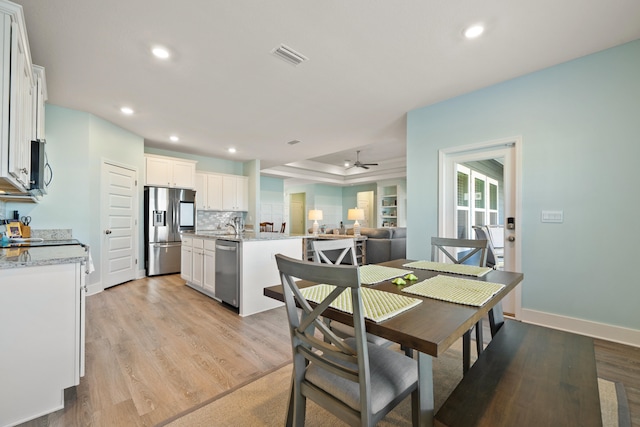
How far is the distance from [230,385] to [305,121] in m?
3.50

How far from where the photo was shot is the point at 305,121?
419 centimetres

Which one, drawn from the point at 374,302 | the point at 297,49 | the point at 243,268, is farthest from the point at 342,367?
the point at 297,49

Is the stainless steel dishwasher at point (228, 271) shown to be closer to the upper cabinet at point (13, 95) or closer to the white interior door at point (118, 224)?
the upper cabinet at point (13, 95)

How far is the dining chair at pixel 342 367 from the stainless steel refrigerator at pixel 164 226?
190 inches

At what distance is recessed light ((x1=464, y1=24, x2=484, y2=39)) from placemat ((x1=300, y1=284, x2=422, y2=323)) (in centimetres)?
216

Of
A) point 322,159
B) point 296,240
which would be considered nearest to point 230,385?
point 296,240

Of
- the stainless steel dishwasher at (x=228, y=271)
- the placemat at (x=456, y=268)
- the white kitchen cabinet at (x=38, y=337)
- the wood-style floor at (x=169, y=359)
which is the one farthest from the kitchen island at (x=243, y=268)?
the placemat at (x=456, y=268)

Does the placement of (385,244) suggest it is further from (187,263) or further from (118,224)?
(118,224)

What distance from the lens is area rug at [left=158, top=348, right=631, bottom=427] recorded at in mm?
1484

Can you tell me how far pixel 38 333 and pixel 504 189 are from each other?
4037 mm

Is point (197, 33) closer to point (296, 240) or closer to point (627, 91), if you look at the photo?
point (296, 240)

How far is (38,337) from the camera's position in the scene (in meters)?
1.50

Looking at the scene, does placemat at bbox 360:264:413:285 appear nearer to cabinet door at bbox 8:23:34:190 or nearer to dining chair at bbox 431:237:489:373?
dining chair at bbox 431:237:489:373

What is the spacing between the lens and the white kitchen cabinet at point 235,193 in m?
6.62
